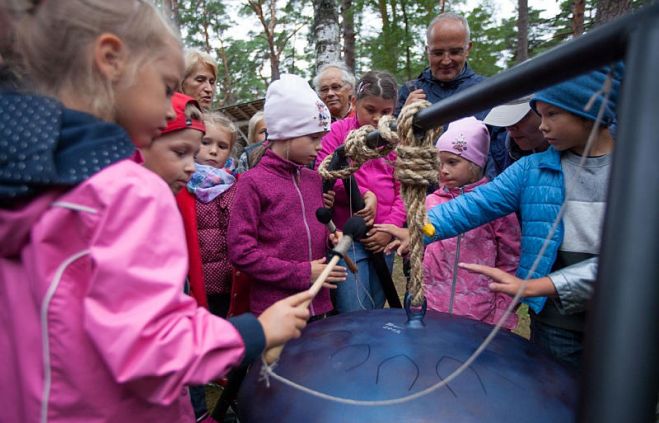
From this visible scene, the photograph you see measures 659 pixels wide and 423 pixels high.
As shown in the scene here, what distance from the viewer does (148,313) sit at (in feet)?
2.39

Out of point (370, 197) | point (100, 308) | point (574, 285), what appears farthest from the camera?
point (370, 197)

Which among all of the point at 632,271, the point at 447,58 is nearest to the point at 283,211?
the point at 632,271

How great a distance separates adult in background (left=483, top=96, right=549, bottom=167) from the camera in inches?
91.2

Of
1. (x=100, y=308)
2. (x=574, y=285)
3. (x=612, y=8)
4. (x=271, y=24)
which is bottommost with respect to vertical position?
(x=574, y=285)

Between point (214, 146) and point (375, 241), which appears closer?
point (375, 241)

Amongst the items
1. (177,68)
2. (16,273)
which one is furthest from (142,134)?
(16,273)

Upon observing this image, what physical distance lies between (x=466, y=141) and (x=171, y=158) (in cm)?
142

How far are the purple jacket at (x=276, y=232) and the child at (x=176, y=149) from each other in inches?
14.2

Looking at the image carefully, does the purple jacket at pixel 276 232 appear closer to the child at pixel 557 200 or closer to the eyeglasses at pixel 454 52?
the child at pixel 557 200

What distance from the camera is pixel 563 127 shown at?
5.19 ft

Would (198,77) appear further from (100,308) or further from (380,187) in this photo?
(100,308)

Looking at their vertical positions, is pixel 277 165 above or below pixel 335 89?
below

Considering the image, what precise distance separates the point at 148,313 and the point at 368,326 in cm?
63

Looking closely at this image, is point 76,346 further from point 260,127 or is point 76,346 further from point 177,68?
point 260,127
